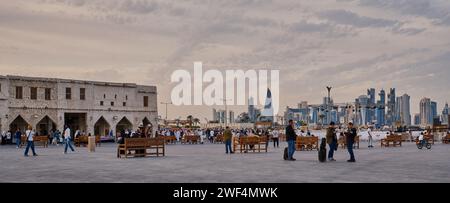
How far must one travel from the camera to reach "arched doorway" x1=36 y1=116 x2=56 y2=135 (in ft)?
179

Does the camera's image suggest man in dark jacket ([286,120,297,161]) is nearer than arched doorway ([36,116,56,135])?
Yes

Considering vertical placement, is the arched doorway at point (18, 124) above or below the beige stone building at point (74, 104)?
below

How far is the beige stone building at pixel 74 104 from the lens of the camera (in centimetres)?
5102

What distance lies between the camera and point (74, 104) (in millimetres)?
55250

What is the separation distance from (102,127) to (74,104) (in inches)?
214

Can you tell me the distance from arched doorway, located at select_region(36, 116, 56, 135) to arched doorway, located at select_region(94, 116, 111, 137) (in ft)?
17.3

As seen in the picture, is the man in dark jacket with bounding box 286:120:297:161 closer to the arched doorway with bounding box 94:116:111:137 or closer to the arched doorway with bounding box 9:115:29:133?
the arched doorway with bounding box 9:115:29:133

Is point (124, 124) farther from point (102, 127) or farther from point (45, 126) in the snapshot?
point (45, 126)

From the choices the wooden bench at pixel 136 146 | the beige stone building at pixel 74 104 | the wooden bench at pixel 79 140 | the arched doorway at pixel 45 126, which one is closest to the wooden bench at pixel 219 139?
the beige stone building at pixel 74 104

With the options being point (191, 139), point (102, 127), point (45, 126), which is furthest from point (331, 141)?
point (102, 127)

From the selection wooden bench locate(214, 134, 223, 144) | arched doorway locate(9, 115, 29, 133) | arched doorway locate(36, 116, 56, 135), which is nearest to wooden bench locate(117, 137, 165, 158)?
wooden bench locate(214, 134, 223, 144)

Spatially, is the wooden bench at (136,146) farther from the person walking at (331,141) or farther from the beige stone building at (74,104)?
the beige stone building at (74,104)
